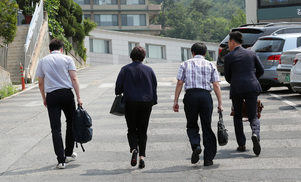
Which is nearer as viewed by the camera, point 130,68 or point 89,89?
point 130,68

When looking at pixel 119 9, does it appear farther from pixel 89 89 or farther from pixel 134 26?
pixel 89 89

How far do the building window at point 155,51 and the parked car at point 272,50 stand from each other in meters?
48.2

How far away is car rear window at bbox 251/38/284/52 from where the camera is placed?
1664cm

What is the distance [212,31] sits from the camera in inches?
4953

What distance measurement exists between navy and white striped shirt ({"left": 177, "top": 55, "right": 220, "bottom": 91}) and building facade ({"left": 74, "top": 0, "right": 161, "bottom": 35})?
2790 inches

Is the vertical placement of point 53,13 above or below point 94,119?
above

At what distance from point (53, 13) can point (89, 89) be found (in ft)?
48.7

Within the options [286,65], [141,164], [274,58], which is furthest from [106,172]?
[274,58]

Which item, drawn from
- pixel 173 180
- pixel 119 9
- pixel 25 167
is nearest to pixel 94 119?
pixel 25 167

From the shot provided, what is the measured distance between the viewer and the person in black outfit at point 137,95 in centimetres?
761

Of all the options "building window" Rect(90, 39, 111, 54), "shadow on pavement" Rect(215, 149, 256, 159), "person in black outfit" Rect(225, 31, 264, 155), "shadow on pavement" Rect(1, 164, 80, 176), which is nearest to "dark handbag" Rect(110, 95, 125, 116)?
"shadow on pavement" Rect(1, 164, 80, 176)

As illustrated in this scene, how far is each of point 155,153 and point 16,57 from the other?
64.2 feet

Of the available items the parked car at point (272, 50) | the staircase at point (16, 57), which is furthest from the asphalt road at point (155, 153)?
the staircase at point (16, 57)

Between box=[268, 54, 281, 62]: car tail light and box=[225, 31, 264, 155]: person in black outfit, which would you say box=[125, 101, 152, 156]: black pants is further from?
box=[268, 54, 281, 62]: car tail light
